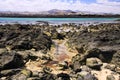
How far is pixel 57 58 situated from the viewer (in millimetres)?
20562

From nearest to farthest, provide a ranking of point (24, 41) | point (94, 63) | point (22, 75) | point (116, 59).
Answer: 1. point (22, 75)
2. point (94, 63)
3. point (116, 59)
4. point (24, 41)

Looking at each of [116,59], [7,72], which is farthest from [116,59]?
[7,72]

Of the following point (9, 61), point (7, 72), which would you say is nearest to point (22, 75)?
point (7, 72)

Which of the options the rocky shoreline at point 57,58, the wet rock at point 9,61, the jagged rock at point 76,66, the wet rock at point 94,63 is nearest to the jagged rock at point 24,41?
the rocky shoreline at point 57,58

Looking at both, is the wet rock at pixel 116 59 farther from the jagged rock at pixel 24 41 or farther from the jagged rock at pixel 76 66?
the jagged rock at pixel 24 41

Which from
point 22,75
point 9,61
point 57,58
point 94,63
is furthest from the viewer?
point 57,58

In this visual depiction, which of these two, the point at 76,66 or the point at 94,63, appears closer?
the point at 76,66

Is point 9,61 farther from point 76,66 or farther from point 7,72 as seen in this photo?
point 76,66

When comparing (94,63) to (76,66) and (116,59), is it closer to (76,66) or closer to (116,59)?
(76,66)

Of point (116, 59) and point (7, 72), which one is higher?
point (7, 72)

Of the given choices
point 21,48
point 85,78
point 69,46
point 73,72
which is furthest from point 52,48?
point 85,78

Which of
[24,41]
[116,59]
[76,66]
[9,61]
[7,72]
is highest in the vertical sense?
[24,41]

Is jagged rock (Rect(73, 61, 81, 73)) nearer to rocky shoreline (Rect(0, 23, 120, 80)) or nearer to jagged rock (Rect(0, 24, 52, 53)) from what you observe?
rocky shoreline (Rect(0, 23, 120, 80))

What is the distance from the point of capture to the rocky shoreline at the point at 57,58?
577 inches
